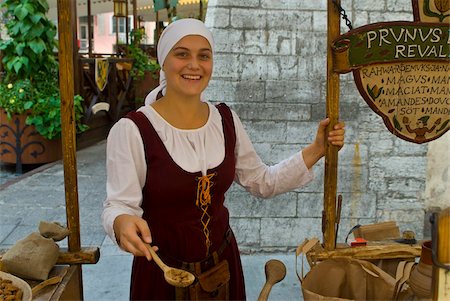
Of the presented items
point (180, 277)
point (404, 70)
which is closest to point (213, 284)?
point (180, 277)

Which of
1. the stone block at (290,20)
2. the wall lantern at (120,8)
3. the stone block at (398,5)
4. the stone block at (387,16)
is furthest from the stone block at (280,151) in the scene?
the wall lantern at (120,8)

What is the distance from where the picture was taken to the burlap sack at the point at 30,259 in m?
1.87

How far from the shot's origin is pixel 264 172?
208 centimetres

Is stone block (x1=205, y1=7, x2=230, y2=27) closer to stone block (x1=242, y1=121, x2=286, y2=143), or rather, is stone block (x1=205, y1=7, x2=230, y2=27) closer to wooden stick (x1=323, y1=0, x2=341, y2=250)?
stone block (x1=242, y1=121, x2=286, y2=143)

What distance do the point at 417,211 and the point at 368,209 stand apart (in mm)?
409

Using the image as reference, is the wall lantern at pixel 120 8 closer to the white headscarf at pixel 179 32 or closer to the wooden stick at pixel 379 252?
the white headscarf at pixel 179 32

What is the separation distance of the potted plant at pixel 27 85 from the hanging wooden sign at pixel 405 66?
538cm

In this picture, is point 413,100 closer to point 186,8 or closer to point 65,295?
point 65,295

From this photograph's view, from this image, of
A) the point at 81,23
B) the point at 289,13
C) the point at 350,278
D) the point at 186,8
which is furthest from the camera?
the point at 81,23

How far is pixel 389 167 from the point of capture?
13.3 feet

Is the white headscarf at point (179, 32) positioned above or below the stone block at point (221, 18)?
below

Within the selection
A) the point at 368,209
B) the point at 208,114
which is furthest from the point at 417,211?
the point at 208,114

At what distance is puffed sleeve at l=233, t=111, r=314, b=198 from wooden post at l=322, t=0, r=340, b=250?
3.6 inches

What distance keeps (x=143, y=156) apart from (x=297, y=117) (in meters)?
2.37
